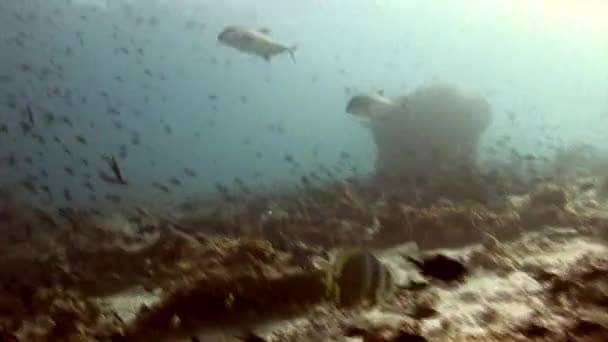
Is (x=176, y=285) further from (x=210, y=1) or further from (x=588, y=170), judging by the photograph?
(x=210, y=1)

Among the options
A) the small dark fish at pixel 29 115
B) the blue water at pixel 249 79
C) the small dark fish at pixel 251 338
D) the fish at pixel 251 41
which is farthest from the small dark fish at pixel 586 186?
the small dark fish at pixel 29 115

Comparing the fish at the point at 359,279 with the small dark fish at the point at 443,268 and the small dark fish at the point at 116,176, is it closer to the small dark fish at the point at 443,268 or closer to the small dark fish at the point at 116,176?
the small dark fish at the point at 443,268

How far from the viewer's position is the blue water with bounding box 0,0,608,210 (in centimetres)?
964

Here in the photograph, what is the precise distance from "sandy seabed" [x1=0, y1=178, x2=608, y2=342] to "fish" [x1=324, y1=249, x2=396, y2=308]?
0.21 ft

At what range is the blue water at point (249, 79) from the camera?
9641 mm

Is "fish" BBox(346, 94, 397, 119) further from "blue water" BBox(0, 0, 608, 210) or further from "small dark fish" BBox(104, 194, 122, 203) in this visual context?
"small dark fish" BBox(104, 194, 122, 203)

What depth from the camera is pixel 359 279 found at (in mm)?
3570

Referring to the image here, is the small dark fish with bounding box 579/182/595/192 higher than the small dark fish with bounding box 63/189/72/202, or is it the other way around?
the small dark fish with bounding box 579/182/595/192

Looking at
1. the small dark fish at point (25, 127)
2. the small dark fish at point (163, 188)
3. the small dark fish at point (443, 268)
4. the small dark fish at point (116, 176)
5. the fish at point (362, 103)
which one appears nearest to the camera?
the small dark fish at point (443, 268)

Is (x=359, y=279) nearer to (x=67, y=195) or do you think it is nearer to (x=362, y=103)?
(x=362, y=103)

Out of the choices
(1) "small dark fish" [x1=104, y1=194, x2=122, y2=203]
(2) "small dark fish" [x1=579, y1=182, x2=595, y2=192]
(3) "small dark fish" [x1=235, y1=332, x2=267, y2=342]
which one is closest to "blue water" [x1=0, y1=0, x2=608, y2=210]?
(1) "small dark fish" [x1=104, y1=194, x2=122, y2=203]

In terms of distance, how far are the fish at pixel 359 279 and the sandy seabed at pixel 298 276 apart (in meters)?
0.07

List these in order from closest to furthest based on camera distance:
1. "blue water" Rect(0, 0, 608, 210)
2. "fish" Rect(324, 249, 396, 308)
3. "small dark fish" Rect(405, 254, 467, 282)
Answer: "fish" Rect(324, 249, 396, 308) → "small dark fish" Rect(405, 254, 467, 282) → "blue water" Rect(0, 0, 608, 210)

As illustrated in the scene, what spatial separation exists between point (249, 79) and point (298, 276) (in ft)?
52.5
